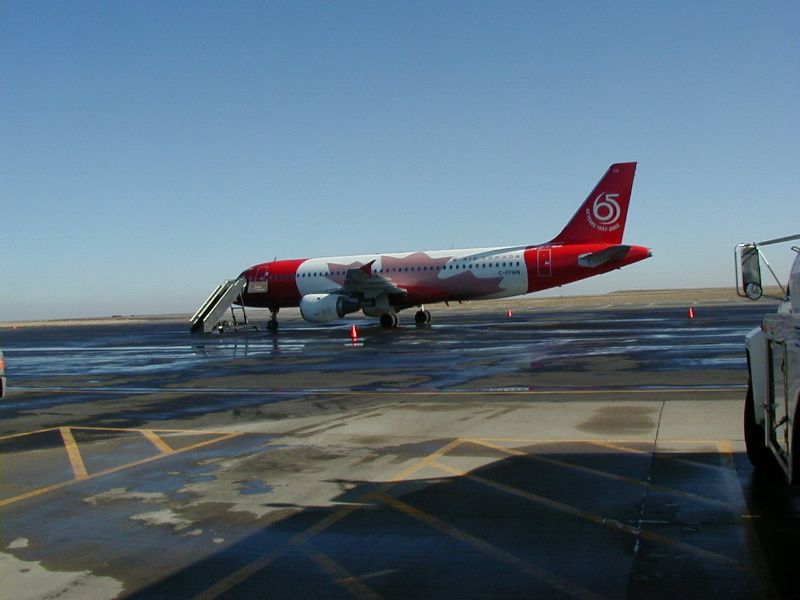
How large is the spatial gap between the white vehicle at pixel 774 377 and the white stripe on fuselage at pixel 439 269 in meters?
29.7

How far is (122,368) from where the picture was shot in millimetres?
22953

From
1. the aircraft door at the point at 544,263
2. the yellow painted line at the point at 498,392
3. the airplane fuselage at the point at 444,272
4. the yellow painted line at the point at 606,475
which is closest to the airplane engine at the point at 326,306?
the airplane fuselage at the point at 444,272

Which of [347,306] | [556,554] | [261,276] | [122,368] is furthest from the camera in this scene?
[261,276]

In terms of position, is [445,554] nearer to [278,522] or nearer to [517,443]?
[278,522]

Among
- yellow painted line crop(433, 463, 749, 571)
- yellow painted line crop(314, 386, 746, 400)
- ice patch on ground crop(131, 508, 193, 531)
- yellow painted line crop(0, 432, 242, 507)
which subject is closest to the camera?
yellow painted line crop(433, 463, 749, 571)

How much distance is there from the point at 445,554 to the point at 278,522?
5.22 feet

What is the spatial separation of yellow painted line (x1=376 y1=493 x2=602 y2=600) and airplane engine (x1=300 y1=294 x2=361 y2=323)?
2967cm

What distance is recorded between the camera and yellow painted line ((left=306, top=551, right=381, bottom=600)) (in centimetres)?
497

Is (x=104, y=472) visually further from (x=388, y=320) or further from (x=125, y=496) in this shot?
(x=388, y=320)

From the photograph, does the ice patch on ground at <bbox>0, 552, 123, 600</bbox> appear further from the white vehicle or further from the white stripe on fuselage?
the white stripe on fuselage

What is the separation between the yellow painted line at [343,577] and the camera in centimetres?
497

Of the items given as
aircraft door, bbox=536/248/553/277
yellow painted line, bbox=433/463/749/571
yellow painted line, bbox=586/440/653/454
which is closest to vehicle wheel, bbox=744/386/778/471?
yellow painted line, bbox=586/440/653/454

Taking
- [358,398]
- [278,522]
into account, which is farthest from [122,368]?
[278,522]

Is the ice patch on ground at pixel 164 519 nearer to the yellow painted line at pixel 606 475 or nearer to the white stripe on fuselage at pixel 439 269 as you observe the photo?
the yellow painted line at pixel 606 475
